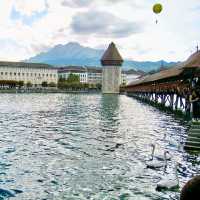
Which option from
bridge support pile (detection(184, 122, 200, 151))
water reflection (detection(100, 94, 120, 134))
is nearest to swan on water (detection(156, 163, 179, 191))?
bridge support pile (detection(184, 122, 200, 151))

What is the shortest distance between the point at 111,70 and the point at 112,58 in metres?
5.26

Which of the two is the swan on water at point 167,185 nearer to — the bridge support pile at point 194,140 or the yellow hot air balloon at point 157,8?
the bridge support pile at point 194,140

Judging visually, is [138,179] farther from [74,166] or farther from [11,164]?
[11,164]

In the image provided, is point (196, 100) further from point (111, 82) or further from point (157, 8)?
point (111, 82)

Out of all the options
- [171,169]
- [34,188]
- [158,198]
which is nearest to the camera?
[158,198]

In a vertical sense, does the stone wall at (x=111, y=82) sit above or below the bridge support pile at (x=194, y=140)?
above

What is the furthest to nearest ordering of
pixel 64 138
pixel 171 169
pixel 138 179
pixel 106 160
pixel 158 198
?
pixel 64 138, pixel 106 160, pixel 171 169, pixel 138 179, pixel 158 198

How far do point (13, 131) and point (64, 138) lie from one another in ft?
13.5

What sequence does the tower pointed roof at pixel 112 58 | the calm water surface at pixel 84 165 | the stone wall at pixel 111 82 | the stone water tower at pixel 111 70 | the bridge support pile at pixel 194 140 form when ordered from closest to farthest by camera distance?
the calm water surface at pixel 84 165 < the bridge support pile at pixel 194 140 < the stone wall at pixel 111 82 < the stone water tower at pixel 111 70 < the tower pointed roof at pixel 112 58

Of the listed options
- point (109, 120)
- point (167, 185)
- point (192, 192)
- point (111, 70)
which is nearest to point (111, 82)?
point (111, 70)

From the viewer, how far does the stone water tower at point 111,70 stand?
6159 inches

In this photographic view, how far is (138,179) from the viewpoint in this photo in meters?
10.4

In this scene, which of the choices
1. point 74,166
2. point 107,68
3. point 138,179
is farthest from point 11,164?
point 107,68

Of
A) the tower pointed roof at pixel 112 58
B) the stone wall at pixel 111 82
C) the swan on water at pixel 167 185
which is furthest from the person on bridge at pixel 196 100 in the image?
the tower pointed roof at pixel 112 58
